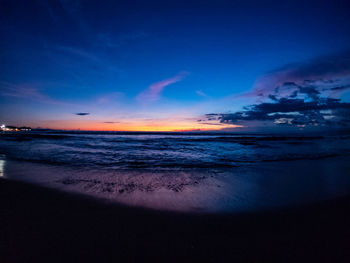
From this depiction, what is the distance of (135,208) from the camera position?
3.36 m

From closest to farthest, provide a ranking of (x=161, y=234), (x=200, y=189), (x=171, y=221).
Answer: (x=161, y=234), (x=171, y=221), (x=200, y=189)

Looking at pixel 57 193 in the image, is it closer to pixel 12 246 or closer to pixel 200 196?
pixel 12 246

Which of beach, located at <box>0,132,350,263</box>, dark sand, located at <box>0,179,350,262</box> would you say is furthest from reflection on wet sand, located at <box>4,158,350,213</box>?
dark sand, located at <box>0,179,350,262</box>

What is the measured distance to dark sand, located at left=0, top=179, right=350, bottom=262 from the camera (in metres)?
1.98

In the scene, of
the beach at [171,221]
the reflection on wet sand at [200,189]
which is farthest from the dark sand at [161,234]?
the reflection on wet sand at [200,189]

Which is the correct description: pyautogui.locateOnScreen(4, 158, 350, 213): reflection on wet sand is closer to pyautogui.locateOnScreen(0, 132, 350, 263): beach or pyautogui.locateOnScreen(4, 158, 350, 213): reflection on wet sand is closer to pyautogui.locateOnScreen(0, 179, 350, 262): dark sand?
pyautogui.locateOnScreen(0, 132, 350, 263): beach

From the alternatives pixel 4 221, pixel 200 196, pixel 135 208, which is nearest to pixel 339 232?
pixel 200 196

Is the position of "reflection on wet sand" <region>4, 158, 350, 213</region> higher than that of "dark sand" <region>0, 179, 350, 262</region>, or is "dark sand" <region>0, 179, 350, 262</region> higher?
"dark sand" <region>0, 179, 350, 262</region>

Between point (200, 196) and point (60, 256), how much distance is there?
295 centimetres

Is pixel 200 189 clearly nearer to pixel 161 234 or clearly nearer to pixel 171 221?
pixel 171 221

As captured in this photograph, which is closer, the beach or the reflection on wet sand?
the beach

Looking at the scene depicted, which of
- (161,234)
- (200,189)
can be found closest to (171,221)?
(161,234)

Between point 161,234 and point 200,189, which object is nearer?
point 161,234

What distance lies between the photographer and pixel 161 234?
8.06 ft
